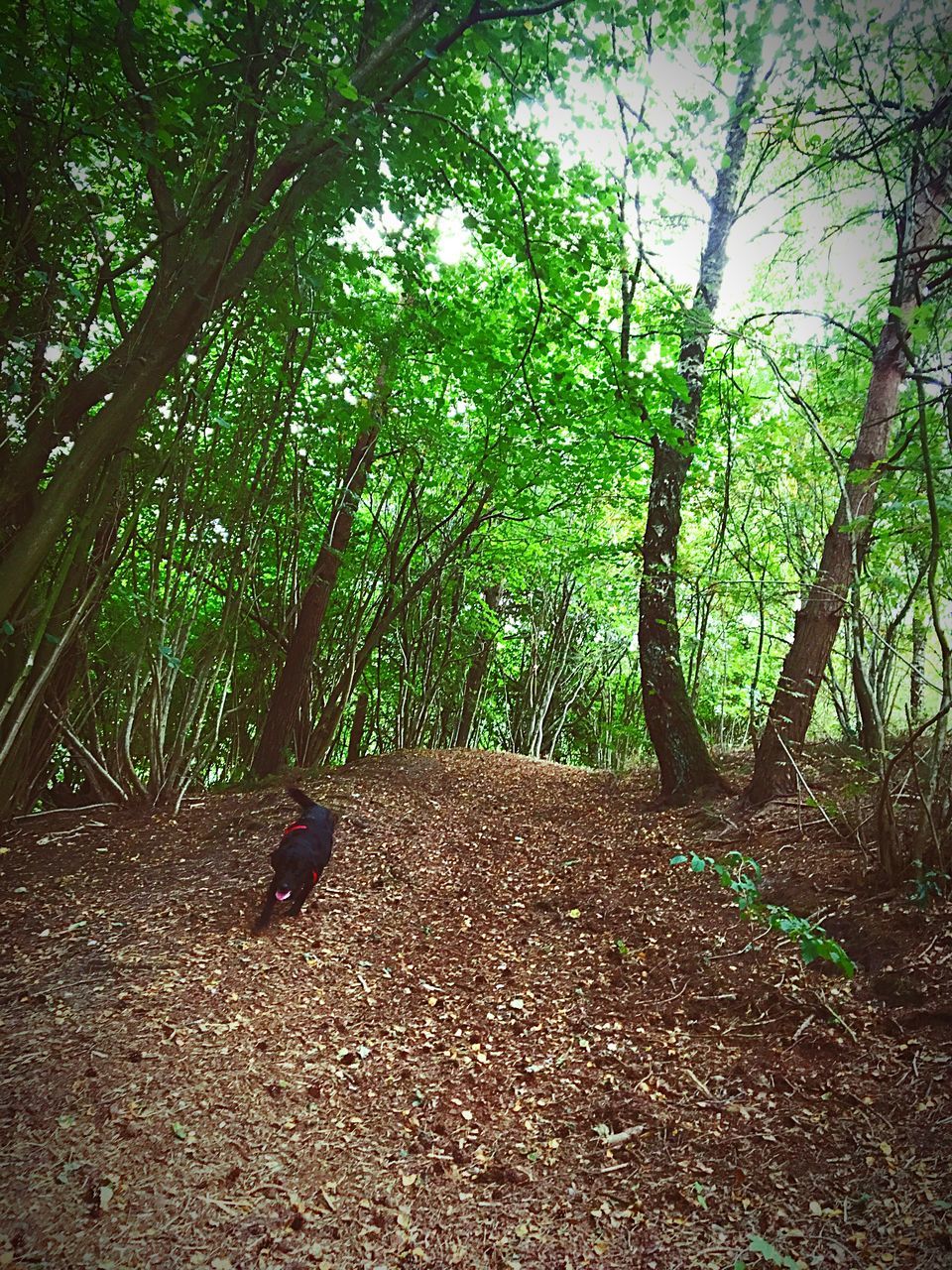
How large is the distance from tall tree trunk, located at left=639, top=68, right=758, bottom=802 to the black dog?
322cm

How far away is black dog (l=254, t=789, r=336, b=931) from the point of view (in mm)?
3676

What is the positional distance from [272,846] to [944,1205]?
403 centimetres

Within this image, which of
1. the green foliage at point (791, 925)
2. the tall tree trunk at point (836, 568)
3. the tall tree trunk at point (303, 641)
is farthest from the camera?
the tall tree trunk at point (303, 641)

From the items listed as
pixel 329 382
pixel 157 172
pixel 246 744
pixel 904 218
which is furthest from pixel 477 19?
pixel 246 744

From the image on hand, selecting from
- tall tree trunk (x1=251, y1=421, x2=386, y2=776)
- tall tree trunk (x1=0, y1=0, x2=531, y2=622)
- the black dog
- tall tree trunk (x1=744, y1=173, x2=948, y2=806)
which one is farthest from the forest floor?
tall tree trunk (x1=251, y1=421, x2=386, y2=776)

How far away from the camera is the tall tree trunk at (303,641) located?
283 inches

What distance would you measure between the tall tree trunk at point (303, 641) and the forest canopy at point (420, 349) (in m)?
0.05

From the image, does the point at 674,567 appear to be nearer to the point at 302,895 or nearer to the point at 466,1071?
the point at 302,895

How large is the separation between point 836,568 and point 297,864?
4200 mm

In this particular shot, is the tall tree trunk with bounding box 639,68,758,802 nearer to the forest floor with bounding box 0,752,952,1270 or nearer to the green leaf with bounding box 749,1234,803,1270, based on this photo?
the forest floor with bounding box 0,752,952,1270

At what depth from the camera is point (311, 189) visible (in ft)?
12.1

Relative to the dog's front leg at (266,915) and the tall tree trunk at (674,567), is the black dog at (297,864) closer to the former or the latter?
the dog's front leg at (266,915)

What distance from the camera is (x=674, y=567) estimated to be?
601 centimetres

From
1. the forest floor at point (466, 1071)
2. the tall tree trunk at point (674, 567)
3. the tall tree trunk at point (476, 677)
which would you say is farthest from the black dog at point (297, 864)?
the tall tree trunk at point (476, 677)
